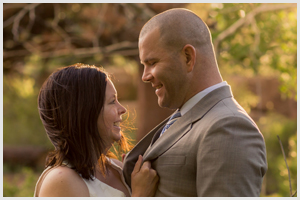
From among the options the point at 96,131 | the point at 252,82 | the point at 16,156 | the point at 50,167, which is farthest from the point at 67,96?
the point at 252,82

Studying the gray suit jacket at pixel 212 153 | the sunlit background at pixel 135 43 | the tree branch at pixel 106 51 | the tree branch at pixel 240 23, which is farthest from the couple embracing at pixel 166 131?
the tree branch at pixel 106 51

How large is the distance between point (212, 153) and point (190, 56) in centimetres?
53

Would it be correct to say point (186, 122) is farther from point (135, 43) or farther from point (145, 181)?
point (135, 43)

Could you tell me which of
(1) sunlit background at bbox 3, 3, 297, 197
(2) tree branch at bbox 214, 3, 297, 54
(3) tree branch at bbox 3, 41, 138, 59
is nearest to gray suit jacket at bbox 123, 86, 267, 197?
(1) sunlit background at bbox 3, 3, 297, 197

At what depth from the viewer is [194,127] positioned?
1619mm

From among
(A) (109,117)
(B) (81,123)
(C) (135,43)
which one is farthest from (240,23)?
(B) (81,123)

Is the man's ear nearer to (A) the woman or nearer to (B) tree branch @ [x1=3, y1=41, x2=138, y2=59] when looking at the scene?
(A) the woman

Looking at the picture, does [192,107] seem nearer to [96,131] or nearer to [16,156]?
[96,131]

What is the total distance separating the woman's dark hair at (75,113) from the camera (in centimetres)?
184

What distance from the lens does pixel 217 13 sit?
14.3 ft

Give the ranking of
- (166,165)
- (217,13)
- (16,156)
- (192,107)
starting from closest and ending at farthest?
(166,165) < (192,107) < (217,13) < (16,156)

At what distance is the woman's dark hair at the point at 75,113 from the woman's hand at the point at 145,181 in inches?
10.9

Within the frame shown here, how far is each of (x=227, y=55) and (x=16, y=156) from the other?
8.75m

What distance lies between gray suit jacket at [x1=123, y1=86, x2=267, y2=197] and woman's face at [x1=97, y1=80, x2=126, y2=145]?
27 cm
